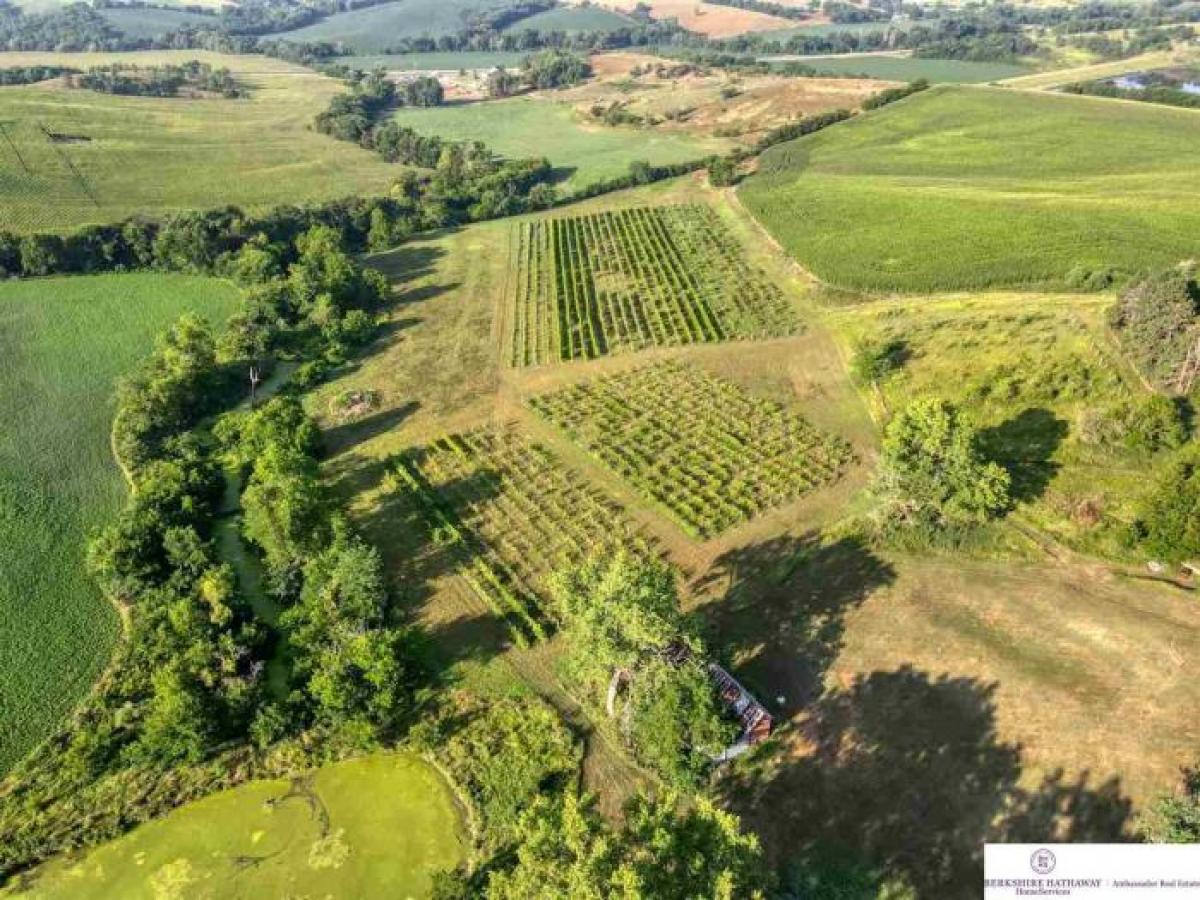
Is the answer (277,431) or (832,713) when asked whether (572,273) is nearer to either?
(277,431)

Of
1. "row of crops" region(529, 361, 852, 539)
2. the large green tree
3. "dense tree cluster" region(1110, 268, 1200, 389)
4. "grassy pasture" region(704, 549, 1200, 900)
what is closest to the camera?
"grassy pasture" region(704, 549, 1200, 900)

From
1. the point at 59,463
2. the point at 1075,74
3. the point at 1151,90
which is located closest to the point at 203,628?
the point at 59,463

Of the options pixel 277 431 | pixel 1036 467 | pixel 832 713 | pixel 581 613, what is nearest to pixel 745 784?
pixel 832 713

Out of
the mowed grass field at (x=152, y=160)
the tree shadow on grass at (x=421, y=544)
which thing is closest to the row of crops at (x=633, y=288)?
the tree shadow on grass at (x=421, y=544)

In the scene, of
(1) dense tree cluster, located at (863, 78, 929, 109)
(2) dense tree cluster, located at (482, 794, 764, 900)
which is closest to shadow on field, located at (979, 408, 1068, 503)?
(2) dense tree cluster, located at (482, 794, 764, 900)

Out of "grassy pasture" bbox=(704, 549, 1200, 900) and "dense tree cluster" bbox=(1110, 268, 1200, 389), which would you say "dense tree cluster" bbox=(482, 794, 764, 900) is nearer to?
"grassy pasture" bbox=(704, 549, 1200, 900)

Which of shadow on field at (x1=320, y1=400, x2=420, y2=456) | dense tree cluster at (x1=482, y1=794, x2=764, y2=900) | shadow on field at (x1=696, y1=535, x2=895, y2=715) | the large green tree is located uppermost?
the large green tree
